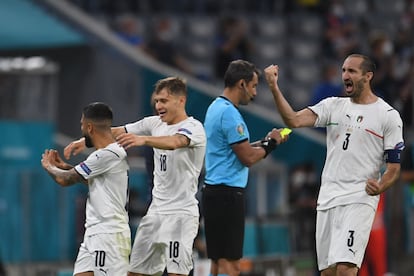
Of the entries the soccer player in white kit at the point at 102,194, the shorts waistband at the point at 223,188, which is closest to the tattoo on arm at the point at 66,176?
the soccer player in white kit at the point at 102,194

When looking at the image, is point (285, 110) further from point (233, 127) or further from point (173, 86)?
point (173, 86)

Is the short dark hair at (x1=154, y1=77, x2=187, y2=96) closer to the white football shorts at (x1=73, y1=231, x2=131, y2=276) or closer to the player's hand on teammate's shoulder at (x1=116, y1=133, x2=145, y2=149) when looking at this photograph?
the player's hand on teammate's shoulder at (x1=116, y1=133, x2=145, y2=149)

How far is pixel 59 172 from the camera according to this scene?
10.8m

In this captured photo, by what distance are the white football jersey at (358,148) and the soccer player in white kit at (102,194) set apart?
69.2 inches

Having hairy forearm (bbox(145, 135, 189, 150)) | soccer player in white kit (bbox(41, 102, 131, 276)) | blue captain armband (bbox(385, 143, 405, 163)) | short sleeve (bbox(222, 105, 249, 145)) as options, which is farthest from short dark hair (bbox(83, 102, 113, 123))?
blue captain armband (bbox(385, 143, 405, 163))

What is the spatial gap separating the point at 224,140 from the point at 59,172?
5.37 feet

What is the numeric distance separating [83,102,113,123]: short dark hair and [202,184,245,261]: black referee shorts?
1.44 m

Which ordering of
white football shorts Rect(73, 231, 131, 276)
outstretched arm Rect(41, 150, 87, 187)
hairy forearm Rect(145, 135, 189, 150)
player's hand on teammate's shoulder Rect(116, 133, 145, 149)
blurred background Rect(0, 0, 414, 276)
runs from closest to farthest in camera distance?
player's hand on teammate's shoulder Rect(116, 133, 145, 149), hairy forearm Rect(145, 135, 189, 150), white football shorts Rect(73, 231, 131, 276), outstretched arm Rect(41, 150, 87, 187), blurred background Rect(0, 0, 414, 276)

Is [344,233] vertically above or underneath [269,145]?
underneath

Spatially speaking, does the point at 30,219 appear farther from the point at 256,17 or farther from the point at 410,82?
the point at 256,17

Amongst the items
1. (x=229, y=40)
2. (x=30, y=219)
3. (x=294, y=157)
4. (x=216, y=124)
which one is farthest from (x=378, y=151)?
(x=229, y=40)

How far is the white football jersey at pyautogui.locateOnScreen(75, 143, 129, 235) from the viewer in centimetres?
1077

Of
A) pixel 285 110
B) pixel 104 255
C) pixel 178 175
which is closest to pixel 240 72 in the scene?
pixel 285 110

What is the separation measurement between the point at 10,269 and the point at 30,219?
0.69 m
